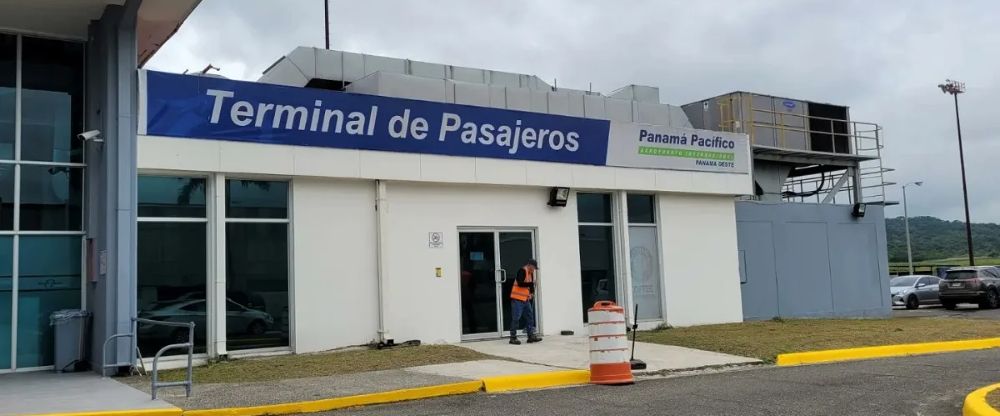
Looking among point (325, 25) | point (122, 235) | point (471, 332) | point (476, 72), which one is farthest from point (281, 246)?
point (325, 25)

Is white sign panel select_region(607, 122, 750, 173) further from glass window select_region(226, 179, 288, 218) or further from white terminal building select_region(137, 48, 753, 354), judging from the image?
glass window select_region(226, 179, 288, 218)

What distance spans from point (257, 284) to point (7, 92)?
4.73m

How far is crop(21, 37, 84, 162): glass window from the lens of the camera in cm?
1264

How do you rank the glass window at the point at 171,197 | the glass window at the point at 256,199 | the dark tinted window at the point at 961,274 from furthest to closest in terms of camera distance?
the dark tinted window at the point at 961,274 < the glass window at the point at 256,199 < the glass window at the point at 171,197

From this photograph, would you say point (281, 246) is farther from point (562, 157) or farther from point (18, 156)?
point (562, 157)

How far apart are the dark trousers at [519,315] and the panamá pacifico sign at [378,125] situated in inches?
116

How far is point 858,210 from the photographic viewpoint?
74.7ft

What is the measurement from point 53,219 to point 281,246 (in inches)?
135

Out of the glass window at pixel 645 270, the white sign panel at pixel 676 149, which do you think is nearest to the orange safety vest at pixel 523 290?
the glass window at pixel 645 270

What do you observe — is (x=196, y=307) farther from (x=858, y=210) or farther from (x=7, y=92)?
(x=858, y=210)

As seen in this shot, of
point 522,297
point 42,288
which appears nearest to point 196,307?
point 42,288

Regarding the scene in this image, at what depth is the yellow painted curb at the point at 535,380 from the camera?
1051cm

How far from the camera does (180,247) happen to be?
13.0 m

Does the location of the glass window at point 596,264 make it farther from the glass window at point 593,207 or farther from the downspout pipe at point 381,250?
the downspout pipe at point 381,250
